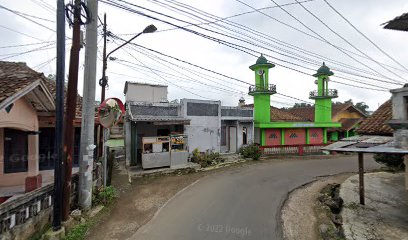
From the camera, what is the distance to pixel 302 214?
26.2 ft

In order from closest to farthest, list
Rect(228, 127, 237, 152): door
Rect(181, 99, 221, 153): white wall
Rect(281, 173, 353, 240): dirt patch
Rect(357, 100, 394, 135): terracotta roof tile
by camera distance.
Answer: Rect(281, 173, 353, 240): dirt patch
Rect(357, 100, 394, 135): terracotta roof tile
Rect(181, 99, 221, 153): white wall
Rect(228, 127, 237, 152): door

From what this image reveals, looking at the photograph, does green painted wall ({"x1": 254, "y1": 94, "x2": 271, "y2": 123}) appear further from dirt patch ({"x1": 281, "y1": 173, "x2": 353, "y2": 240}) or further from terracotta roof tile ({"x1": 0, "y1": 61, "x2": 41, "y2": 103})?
terracotta roof tile ({"x1": 0, "y1": 61, "x2": 41, "y2": 103})

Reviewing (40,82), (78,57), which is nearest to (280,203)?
(78,57)

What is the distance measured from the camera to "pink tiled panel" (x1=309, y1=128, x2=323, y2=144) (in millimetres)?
24455

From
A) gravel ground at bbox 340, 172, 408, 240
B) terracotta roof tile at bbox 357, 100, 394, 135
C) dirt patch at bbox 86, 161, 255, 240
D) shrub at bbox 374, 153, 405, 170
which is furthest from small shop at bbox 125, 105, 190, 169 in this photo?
shrub at bbox 374, 153, 405, 170

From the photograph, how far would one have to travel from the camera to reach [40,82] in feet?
23.0

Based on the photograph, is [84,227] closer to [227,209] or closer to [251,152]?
[227,209]

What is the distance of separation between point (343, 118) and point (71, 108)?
33122mm

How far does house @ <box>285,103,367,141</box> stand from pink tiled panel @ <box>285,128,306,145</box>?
6.05 m

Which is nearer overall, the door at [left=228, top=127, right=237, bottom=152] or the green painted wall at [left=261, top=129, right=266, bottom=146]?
the door at [left=228, top=127, right=237, bottom=152]

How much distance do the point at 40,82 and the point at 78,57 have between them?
5.08 feet

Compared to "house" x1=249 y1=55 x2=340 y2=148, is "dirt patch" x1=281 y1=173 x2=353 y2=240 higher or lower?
lower

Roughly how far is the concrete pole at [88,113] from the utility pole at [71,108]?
3.05 ft

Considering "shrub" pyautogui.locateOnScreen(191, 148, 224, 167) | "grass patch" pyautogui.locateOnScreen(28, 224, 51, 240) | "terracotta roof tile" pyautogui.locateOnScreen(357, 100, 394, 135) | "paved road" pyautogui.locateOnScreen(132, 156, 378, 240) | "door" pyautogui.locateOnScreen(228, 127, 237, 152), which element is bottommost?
"paved road" pyautogui.locateOnScreen(132, 156, 378, 240)
